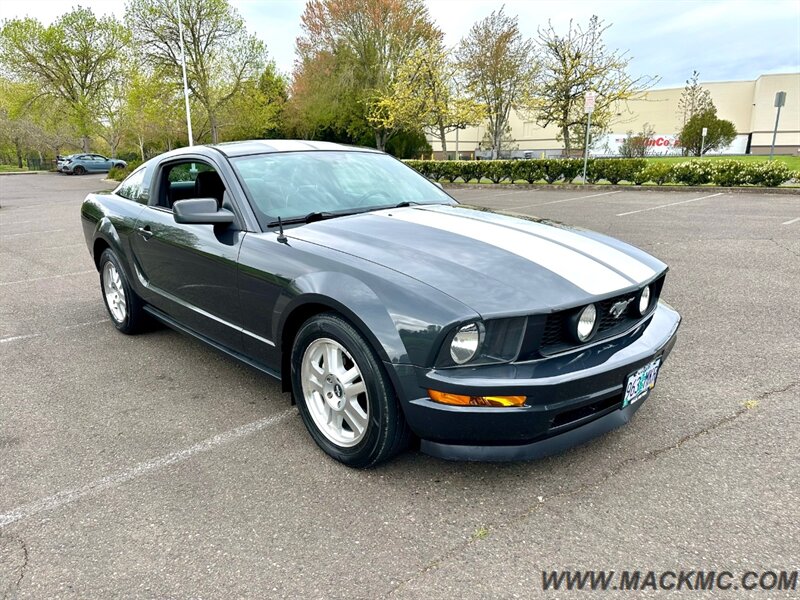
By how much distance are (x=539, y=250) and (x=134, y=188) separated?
10.8ft

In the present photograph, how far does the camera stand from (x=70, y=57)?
39281mm

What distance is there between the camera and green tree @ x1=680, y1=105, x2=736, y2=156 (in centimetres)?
4594

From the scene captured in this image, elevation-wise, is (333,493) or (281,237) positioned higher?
(281,237)

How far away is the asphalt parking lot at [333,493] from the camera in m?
1.98

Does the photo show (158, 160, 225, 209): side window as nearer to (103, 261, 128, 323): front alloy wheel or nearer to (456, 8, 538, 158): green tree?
(103, 261, 128, 323): front alloy wheel

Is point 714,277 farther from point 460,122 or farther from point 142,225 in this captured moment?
point 460,122

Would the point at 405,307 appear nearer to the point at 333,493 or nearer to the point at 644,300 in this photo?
the point at 333,493

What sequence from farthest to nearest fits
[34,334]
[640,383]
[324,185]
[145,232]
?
[34,334] → [145,232] → [324,185] → [640,383]

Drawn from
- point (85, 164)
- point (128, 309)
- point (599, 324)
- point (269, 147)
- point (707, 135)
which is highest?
point (707, 135)

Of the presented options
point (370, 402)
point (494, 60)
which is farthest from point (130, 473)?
point (494, 60)

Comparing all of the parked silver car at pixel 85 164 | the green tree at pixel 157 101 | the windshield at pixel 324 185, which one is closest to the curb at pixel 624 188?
the windshield at pixel 324 185

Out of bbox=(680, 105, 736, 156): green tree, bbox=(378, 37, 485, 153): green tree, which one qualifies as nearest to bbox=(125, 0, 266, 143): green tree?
bbox=(378, 37, 485, 153): green tree

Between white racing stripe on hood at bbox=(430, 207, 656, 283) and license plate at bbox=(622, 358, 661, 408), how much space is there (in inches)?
15.7

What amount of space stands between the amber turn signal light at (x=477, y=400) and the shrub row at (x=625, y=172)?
1644 cm
